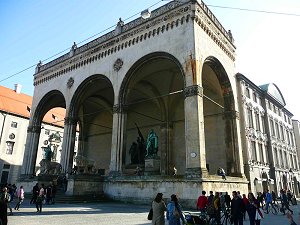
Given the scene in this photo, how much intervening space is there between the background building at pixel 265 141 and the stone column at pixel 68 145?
16.2m

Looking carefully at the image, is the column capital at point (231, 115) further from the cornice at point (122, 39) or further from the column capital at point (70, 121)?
the column capital at point (70, 121)

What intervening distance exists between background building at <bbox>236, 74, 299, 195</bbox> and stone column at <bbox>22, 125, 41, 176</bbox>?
21.7m

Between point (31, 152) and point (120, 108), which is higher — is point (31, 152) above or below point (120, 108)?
below

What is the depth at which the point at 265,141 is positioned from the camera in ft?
91.5

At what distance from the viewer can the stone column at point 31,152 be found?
26309 millimetres

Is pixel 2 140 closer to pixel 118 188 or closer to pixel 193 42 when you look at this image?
pixel 118 188

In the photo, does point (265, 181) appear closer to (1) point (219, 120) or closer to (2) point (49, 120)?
(1) point (219, 120)

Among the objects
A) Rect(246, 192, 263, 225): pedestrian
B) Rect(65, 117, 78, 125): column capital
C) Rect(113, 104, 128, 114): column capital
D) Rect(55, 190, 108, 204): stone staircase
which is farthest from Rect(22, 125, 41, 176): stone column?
Rect(246, 192, 263, 225): pedestrian

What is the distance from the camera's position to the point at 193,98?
53.8ft

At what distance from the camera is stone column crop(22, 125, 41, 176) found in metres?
26.3

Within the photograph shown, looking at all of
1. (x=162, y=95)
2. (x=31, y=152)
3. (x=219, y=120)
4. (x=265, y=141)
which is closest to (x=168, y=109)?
(x=162, y=95)

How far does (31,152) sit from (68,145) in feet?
21.2

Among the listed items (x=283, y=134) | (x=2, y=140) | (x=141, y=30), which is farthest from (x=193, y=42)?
(x=2, y=140)

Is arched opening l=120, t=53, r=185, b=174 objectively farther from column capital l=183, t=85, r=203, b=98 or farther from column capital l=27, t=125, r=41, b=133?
column capital l=27, t=125, r=41, b=133
